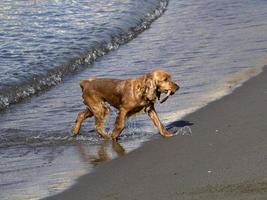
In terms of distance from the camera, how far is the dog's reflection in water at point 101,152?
838 cm

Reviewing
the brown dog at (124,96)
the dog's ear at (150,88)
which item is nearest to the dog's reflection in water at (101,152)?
the brown dog at (124,96)

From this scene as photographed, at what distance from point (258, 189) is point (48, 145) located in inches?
140

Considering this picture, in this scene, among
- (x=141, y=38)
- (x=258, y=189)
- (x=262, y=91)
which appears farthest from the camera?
(x=141, y=38)

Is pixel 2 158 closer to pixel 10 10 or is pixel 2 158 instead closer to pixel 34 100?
pixel 34 100

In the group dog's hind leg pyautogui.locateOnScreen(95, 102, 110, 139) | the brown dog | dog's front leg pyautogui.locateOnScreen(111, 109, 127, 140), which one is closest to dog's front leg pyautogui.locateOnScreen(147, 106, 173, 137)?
the brown dog

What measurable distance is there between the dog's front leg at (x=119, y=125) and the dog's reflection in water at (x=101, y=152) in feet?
0.29

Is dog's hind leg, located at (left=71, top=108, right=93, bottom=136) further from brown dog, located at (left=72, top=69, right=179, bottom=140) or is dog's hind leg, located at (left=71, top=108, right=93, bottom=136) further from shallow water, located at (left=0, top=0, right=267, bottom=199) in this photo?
shallow water, located at (left=0, top=0, right=267, bottom=199)

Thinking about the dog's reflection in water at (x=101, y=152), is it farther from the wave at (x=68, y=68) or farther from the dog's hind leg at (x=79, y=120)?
the wave at (x=68, y=68)

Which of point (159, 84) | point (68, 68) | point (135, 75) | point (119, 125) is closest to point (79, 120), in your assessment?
point (119, 125)

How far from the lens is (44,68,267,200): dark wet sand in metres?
6.60

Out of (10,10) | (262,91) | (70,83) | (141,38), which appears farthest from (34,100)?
(10,10)

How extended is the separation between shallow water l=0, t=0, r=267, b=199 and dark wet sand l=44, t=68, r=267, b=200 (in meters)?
0.32

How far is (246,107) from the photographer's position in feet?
31.5

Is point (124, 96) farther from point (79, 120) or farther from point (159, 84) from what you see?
point (79, 120)
